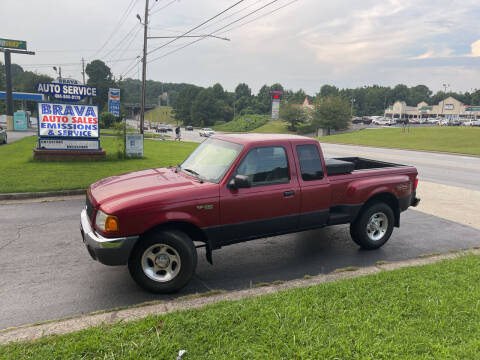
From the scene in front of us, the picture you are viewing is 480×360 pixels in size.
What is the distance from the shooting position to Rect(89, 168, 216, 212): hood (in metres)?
4.17

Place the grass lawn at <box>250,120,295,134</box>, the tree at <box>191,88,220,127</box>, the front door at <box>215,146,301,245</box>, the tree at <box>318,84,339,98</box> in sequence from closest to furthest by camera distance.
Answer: the front door at <box>215,146,301,245</box>
the grass lawn at <box>250,120,295,134</box>
the tree at <box>191,88,220,127</box>
the tree at <box>318,84,339,98</box>

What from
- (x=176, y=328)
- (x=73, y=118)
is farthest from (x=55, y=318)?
(x=73, y=118)

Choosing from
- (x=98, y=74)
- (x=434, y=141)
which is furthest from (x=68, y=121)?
(x=98, y=74)

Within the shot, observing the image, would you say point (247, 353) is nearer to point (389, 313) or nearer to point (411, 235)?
point (389, 313)

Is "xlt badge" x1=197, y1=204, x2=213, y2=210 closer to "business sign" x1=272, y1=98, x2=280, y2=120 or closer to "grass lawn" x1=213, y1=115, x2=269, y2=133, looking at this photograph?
"grass lawn" x1=213, y1=115, x2=269, y2=133

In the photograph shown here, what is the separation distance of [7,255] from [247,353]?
450 centimetres

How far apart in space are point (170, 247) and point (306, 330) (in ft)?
6.10

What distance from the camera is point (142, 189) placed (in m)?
4.46

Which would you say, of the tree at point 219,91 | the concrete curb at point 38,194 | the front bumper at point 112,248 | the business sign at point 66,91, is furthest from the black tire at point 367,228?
the tree at point 219,91

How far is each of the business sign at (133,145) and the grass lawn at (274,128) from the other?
6910cm

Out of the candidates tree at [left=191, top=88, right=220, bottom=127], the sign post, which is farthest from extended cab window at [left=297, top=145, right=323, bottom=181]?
tree at [left=191, top=88, right=220, bottom=127]

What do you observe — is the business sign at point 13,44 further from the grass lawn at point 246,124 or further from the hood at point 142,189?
the grass lawn at point 246,124

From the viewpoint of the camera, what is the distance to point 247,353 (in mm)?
2928

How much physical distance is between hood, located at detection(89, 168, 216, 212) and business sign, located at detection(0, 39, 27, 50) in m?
51.6
